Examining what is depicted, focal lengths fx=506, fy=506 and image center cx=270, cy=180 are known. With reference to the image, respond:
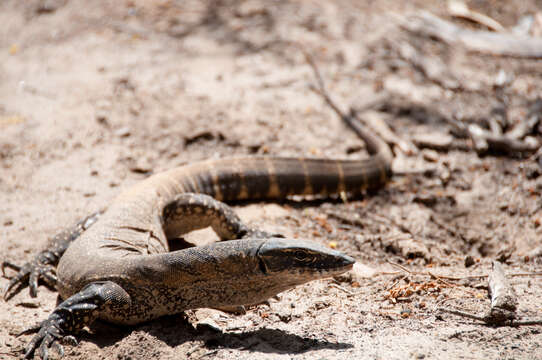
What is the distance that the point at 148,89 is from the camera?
311 inches

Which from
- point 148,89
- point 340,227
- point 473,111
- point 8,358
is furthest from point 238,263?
point 473,111

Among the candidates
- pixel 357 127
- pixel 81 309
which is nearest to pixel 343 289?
pixel 81 309

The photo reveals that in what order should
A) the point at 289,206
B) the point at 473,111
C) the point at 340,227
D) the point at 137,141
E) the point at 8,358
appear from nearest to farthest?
the point at 8,358 < the point at 340,227 < the point at 289,206 < the point at 137,141 < the point at 473,111

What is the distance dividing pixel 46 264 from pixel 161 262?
163 centimetres

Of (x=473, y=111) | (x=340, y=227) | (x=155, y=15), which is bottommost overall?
(x=340, y=227)

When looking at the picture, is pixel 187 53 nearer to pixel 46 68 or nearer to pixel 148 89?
pixel 148 89

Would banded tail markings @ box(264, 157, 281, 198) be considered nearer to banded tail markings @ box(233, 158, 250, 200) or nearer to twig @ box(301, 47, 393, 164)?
banded tail markings @ box(233, 158, 250, 200)

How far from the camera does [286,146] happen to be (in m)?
6.97

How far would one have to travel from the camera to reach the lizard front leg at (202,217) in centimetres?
509

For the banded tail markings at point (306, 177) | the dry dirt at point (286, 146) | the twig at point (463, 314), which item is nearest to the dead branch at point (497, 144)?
the dry dirt at point (286, 146)

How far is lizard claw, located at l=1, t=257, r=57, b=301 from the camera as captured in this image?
4486mm

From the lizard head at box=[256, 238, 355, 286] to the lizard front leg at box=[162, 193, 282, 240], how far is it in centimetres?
152

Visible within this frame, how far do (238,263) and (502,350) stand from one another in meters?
1.81

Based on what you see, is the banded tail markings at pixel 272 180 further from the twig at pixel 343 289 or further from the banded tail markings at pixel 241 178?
the twig at pixel 343 289
